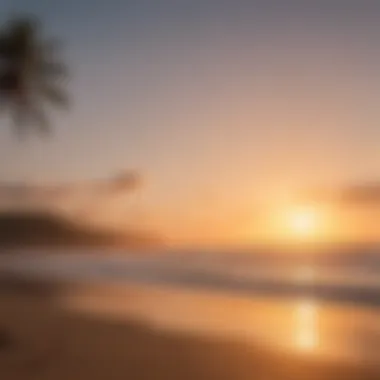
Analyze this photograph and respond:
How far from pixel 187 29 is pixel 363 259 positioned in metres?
0.48

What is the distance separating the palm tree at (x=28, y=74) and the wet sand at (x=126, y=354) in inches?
13.0

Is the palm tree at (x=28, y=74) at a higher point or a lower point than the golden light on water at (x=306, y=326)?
higher

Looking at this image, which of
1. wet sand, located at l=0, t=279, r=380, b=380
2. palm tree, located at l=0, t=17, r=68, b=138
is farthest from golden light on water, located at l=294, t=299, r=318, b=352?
palm tree, located at l=0, t=17, r=68, b=138

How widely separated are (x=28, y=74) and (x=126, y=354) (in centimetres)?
53

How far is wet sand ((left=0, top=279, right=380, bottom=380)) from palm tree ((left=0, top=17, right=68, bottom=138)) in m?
0.33

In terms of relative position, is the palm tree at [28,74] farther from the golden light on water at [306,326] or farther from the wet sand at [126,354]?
the golden light on water at [306,326]

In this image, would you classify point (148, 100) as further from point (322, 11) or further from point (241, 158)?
point (322, 11)

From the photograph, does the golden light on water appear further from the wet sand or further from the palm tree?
the palm tree

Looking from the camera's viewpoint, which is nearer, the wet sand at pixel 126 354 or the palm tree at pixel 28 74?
the wet sand at pixel 126 354

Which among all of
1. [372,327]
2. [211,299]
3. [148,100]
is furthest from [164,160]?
[372,327]

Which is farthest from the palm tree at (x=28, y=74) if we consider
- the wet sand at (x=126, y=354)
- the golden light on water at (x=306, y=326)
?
the golden light on water at (x=306, y=326)

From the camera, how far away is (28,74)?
1544 mm

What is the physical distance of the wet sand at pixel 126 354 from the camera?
4.22ft

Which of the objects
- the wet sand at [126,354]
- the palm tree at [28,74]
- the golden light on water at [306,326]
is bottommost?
the wet sand at [126,354]
